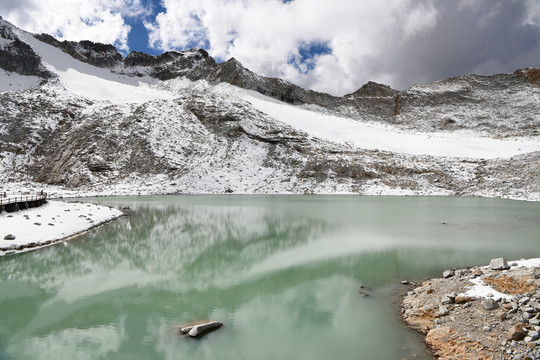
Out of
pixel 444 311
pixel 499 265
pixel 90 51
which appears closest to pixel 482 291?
pixel 444 311

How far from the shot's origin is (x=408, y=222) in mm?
33031

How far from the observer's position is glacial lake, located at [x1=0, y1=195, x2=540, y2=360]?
10.2 meters

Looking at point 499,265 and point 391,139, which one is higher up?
point 391,139

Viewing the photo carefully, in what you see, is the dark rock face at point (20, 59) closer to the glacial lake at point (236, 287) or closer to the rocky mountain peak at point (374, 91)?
the glacial lake at point (236, 287)

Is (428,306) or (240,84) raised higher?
(240,84)

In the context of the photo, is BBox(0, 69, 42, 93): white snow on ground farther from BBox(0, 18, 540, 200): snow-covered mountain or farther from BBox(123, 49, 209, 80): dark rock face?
BBox(123, 49, 209, 80): dark rock face

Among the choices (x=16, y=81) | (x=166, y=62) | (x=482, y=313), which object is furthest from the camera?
(x=166, y=62)

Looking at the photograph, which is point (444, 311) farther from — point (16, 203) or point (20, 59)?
point (20, 59)

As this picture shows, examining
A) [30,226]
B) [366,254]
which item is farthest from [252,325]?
[30,226]

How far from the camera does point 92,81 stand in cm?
12438

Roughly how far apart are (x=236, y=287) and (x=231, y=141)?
75.7 m

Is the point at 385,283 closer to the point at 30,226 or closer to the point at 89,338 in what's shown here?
the point at 89,338

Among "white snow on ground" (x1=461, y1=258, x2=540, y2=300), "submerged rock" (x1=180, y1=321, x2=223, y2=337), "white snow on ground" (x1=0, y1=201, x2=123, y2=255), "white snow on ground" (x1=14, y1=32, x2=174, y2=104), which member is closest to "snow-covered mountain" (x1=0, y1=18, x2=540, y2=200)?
"white snow on ground" (x1=14, y1=32, x2=174, y2=104)

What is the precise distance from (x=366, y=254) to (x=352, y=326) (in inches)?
386
